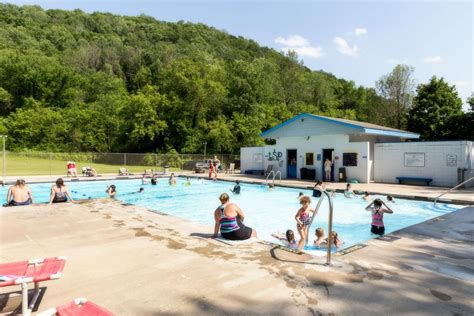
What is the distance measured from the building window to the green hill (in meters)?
20.4

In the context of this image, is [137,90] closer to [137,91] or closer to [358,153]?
[137,91]

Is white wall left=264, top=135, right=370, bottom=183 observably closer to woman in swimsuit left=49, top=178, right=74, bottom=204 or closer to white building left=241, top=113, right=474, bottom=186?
white building left=241, top=113, right=474, bottom=186

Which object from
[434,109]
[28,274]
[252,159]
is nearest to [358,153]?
[252,159]

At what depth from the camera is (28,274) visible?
142 inches

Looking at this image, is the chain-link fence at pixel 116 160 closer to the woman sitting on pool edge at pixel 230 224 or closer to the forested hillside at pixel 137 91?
the forested hillside at pixel 137 91

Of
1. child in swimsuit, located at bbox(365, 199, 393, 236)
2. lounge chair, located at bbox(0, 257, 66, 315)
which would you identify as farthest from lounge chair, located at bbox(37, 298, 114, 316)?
child in swimsuit, located at bbox(365, 199, 393, 236)

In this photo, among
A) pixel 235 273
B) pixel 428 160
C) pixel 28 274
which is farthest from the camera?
pixel 428 160

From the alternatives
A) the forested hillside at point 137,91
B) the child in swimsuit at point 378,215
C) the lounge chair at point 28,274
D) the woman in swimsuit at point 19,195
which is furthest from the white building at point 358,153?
the lounge chair at point 28,274

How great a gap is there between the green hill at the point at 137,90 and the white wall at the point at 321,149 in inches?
628

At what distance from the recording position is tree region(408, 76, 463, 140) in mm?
37250

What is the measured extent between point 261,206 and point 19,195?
9.66 metres

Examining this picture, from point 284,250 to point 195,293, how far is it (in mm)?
2198

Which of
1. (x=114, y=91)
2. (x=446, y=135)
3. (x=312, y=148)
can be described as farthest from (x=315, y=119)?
(x=114, y=91)

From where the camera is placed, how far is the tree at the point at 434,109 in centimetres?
3725
